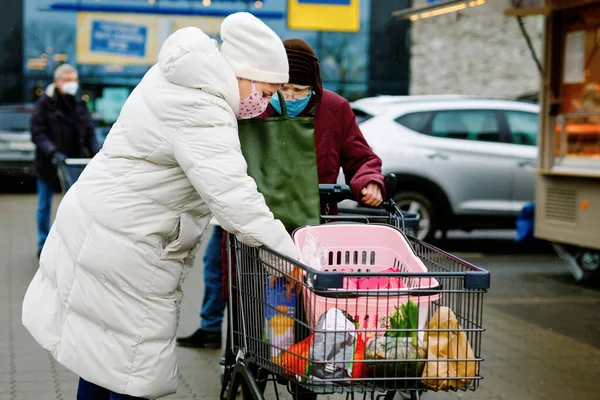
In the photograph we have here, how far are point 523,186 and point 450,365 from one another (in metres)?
8.53

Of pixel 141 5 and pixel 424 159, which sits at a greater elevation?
pixel 141 5

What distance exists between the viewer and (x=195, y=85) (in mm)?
2996

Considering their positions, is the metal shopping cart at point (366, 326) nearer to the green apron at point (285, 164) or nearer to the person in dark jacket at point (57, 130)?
the green apron at point (285, 164)

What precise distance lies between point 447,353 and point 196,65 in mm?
1205

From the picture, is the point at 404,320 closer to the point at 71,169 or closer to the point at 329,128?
the point at 329,128

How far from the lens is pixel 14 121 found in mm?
18156

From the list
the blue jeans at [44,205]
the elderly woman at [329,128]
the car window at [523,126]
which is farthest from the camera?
the car window at [523,126]

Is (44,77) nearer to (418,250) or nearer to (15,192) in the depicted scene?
(15,192)

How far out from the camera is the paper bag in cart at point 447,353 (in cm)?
292

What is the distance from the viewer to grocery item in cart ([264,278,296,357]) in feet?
10.1

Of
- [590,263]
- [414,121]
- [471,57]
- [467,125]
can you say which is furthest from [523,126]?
[471,57]

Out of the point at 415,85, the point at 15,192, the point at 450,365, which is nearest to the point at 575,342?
the point at 450,365

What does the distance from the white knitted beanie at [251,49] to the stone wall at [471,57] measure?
62.4 feet

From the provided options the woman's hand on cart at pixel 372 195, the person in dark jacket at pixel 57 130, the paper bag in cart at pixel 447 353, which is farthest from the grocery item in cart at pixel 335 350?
the person in dark jacket at pixel 57 130
